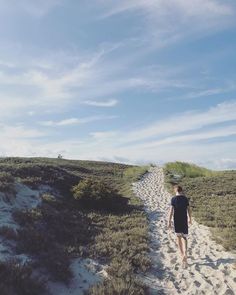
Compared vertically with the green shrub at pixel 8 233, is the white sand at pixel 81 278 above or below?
below

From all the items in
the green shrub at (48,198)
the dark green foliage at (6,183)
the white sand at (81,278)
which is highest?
the dark green foliage at (6,183)

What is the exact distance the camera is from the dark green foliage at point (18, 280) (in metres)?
9.61

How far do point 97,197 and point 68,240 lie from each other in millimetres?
7406

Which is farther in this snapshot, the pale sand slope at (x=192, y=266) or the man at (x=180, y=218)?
the man at (x=180, y=218)

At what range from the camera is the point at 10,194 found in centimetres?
1800

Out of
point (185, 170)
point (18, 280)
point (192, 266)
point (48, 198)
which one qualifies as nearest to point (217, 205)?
point (48, 198)

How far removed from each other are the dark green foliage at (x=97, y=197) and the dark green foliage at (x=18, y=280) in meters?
11.3

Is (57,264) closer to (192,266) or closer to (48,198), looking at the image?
(192,266)

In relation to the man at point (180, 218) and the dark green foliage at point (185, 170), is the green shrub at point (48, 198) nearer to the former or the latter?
the man at point (180, 218)

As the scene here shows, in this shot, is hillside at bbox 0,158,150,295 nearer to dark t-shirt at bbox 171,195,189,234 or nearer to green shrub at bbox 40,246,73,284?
green shrub at bbox 40,246,73,284

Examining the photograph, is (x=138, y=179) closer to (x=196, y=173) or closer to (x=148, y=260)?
(x=196, y=173)

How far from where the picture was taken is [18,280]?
32.8ft

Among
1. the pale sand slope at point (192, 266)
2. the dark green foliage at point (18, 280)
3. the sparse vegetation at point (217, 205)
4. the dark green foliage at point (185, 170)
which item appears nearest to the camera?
the dark green foliage at point (18, 280)

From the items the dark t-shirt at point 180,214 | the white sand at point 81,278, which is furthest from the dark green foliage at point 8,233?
the dark t-shirt at point 180,214
